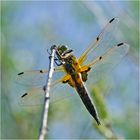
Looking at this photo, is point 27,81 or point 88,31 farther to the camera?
point 88,31

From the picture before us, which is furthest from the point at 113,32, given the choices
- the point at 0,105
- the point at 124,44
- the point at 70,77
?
the point at 0,105

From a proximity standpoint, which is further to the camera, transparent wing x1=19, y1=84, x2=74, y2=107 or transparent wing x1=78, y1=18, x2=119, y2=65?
transparent wing x1=78, y1=18, x2=119, y2=65

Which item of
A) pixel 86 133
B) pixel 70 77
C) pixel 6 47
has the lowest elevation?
pixel 86 133

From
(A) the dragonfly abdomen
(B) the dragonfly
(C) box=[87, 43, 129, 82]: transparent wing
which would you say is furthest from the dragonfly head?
(C) box=[87, 43, 129, 82]: transparent wing

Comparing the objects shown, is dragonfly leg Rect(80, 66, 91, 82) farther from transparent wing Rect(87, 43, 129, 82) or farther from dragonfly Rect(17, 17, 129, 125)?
Result: transparent wing Rect(87, 43, 129, 82)

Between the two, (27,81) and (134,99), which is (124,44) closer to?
(27,81)

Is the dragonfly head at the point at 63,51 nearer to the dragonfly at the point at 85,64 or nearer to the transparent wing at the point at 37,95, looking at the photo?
the dragonfly at the point at 85,64

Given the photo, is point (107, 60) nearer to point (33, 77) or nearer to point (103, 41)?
point (103, 41)

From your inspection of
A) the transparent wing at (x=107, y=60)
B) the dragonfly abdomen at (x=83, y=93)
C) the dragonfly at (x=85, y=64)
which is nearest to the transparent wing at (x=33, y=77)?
the dragonfly at (x=85, y=64)
